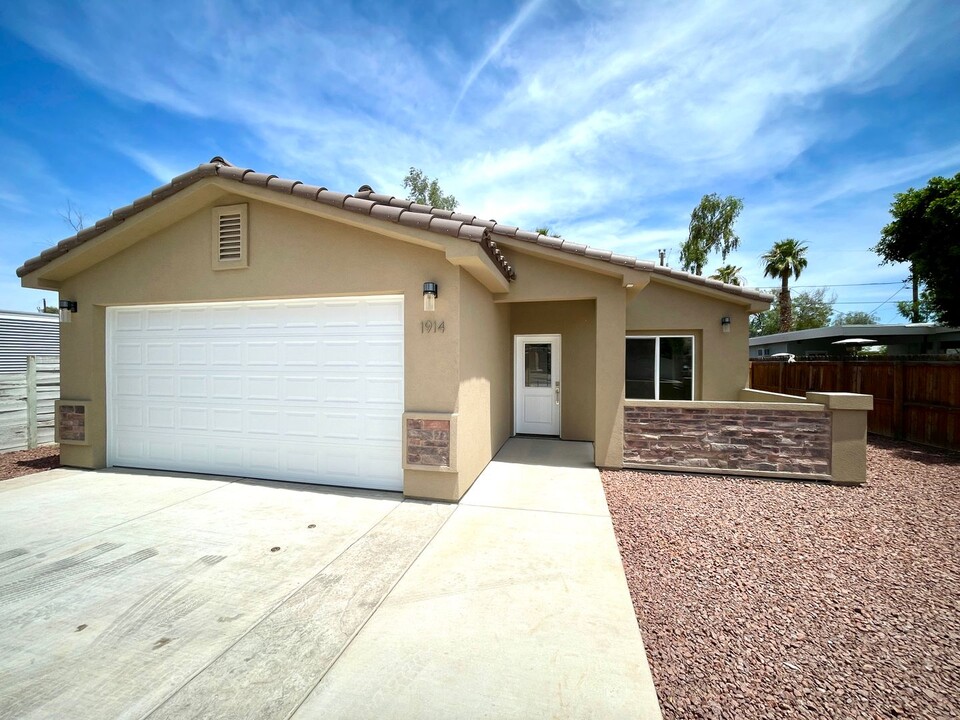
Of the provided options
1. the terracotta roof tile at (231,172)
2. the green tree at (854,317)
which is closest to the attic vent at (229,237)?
the terracotta roof tile at (231,172)

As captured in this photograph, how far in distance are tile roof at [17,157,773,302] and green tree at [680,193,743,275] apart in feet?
74.0

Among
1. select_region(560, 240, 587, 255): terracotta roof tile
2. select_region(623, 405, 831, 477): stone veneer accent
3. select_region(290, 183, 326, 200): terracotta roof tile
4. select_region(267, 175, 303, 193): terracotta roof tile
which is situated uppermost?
select_region(267, 175, 303, 193): terracotta roof tile

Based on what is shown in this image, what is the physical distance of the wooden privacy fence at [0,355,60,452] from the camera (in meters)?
8.14

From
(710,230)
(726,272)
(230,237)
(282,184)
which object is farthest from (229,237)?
(710,230)

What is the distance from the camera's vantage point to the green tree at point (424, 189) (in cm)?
2669

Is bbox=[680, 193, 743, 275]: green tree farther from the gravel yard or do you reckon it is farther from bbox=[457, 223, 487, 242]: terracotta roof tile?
bbox=[457, 223, 487, 242]: terracotta roof tile

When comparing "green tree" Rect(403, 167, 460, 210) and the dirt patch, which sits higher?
"green tree" Rect(403, 167, 460, 210)

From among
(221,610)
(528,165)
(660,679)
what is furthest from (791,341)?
(221,610)

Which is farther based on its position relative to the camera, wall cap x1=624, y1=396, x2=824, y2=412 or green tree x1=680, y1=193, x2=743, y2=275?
green tree x1=680, y1=193, x2=743, y2=275

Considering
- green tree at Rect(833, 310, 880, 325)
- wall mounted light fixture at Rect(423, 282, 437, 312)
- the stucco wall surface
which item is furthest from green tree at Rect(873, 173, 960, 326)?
green tree at Rect(833, 310, 880, 325)

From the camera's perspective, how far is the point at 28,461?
25.1 feet

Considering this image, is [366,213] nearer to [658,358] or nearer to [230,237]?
[230,237]

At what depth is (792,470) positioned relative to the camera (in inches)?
249

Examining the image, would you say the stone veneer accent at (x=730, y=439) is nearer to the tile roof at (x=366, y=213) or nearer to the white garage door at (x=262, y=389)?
the tile roof at (x=366, y=213)
